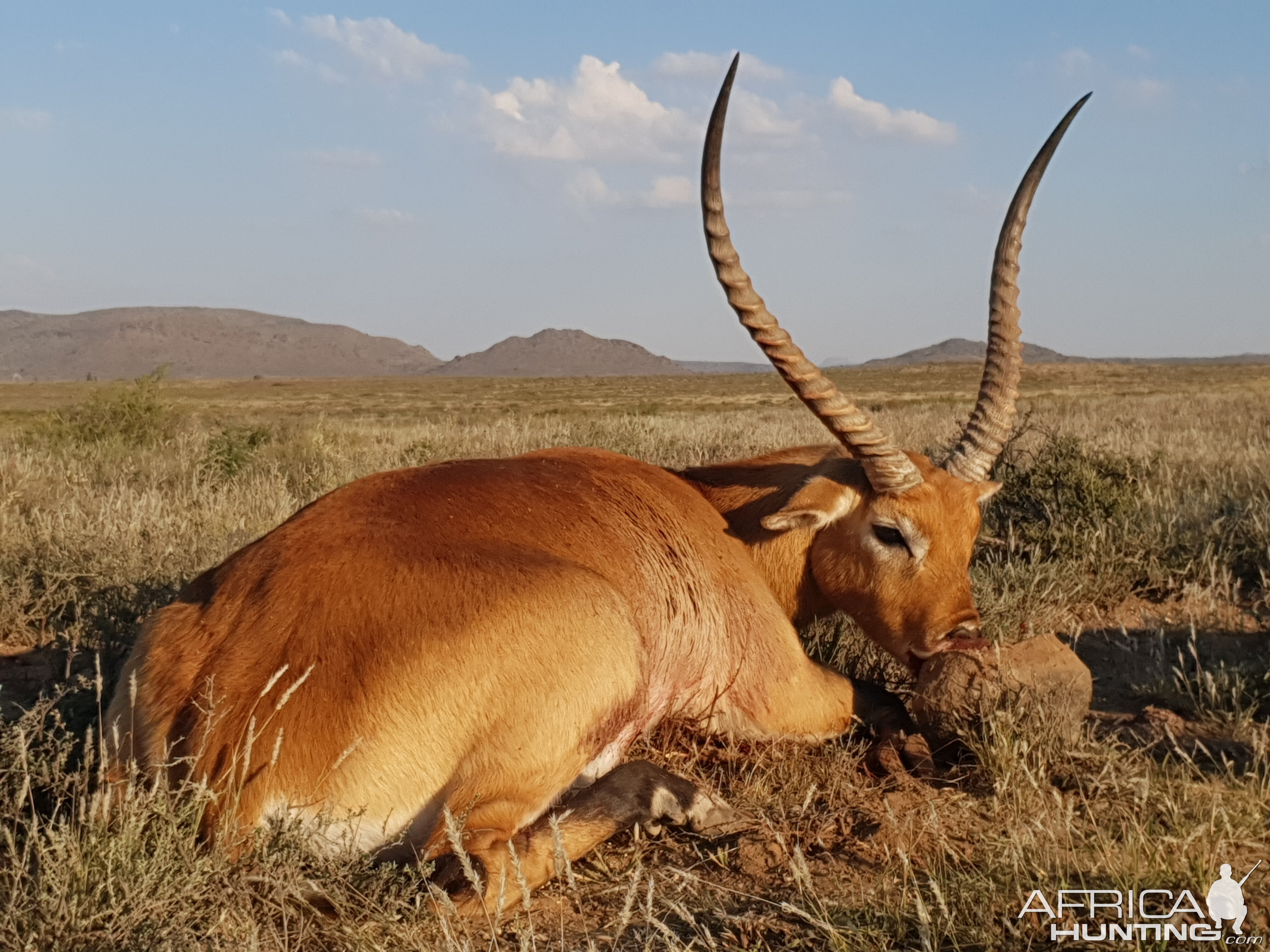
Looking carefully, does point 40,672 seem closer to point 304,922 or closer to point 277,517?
point 277,517

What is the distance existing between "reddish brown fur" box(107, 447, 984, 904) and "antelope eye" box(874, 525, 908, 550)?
66 millimetres

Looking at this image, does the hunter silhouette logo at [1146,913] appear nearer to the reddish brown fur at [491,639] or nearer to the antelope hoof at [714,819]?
the antelope hoof at [714,819]

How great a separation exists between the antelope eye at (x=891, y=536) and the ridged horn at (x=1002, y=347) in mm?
568

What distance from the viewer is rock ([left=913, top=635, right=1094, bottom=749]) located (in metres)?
4.16

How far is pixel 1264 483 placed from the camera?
28.6ft

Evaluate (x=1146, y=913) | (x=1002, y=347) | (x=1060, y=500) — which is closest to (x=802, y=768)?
(x=1146, y=913)

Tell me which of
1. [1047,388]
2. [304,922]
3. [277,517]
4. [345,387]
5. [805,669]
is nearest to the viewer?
[304,922]

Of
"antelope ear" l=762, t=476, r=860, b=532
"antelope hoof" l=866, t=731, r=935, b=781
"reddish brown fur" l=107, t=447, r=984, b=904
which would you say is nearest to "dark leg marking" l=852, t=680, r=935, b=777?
"antelope hoof" l=866, t=731, r=935, b=781

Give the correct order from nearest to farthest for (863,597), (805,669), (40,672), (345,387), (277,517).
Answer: (805,669), (863,597), (40,672), (277,517), (345,387)

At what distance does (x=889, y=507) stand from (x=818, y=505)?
1.07ft

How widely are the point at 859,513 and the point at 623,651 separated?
1619 mm

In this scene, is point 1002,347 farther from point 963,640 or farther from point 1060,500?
point 1060,500

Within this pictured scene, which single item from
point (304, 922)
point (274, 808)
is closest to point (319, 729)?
point (274, 808)

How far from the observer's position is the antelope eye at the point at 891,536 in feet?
15.2
